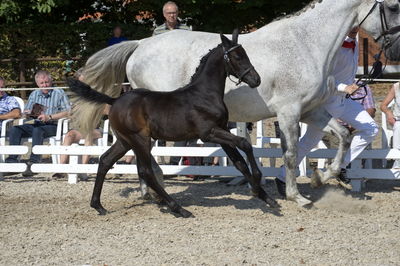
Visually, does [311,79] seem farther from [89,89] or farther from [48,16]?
[48,16]

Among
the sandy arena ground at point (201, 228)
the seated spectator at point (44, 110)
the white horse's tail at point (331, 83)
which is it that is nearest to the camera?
the sandy arena ground at point (201, 228)

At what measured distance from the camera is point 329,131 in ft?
25.8

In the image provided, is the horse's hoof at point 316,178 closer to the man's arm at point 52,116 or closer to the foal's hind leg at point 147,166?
the foal's hind leg at point 147,166

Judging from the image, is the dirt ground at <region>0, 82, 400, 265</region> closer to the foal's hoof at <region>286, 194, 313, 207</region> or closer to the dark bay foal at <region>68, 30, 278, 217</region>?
the foal's hoof at <region>286, 194, 313, 207</region>

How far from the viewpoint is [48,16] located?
1703cm

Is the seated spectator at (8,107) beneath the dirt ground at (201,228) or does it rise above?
above

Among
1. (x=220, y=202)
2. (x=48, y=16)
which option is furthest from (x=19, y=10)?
(x=220, y=202)

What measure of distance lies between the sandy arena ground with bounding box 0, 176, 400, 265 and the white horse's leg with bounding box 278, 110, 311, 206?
13cm

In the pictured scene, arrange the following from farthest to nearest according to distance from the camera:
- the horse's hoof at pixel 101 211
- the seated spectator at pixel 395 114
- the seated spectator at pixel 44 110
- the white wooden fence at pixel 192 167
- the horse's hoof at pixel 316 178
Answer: the seated spectator at pixel 44 110
the seated spectator at pixel 395 114
the white wooden fence at pixel 192 167
the horse's hoof at pixel 316 178
the horse's hoof at pixel 101 211

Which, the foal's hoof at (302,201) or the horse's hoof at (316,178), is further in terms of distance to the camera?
the horse's hoof at (316,178)

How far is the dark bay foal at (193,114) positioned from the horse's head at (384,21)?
1.48 meters

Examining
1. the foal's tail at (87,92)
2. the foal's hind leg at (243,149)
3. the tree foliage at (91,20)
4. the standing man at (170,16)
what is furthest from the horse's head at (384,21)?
the tree foliage at (91,20)

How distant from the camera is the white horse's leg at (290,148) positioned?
24.8 feet

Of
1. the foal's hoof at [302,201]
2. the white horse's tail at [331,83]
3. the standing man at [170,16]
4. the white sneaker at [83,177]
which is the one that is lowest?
the foal's hoof at [302,201]
